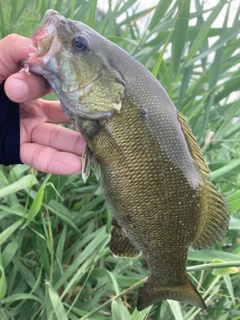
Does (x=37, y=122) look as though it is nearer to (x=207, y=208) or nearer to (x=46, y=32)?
(x=46, y=32)

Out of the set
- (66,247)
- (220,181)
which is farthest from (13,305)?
(220,181)

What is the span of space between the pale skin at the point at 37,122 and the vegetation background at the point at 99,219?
0.36 feet

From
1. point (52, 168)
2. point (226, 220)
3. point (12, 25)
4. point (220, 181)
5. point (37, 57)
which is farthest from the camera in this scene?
point (220, 181)

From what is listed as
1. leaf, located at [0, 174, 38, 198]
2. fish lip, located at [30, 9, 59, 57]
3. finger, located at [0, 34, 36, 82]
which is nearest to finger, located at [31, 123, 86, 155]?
leaf, located at [0, 174, 38, 198]

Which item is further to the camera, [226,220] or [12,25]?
[12,25]

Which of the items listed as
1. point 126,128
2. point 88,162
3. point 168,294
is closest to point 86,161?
point 88,162

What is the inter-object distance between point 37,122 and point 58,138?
13 cm

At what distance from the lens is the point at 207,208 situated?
110cm

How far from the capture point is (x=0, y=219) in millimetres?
1513

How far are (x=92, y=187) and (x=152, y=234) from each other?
0.63 m

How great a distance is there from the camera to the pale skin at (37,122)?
3.43 ft

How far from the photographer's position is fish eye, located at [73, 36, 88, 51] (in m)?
1.02

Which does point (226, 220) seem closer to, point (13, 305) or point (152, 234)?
point (152, 234)

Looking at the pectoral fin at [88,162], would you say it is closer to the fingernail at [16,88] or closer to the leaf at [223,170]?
the fingernail at [16,88]
